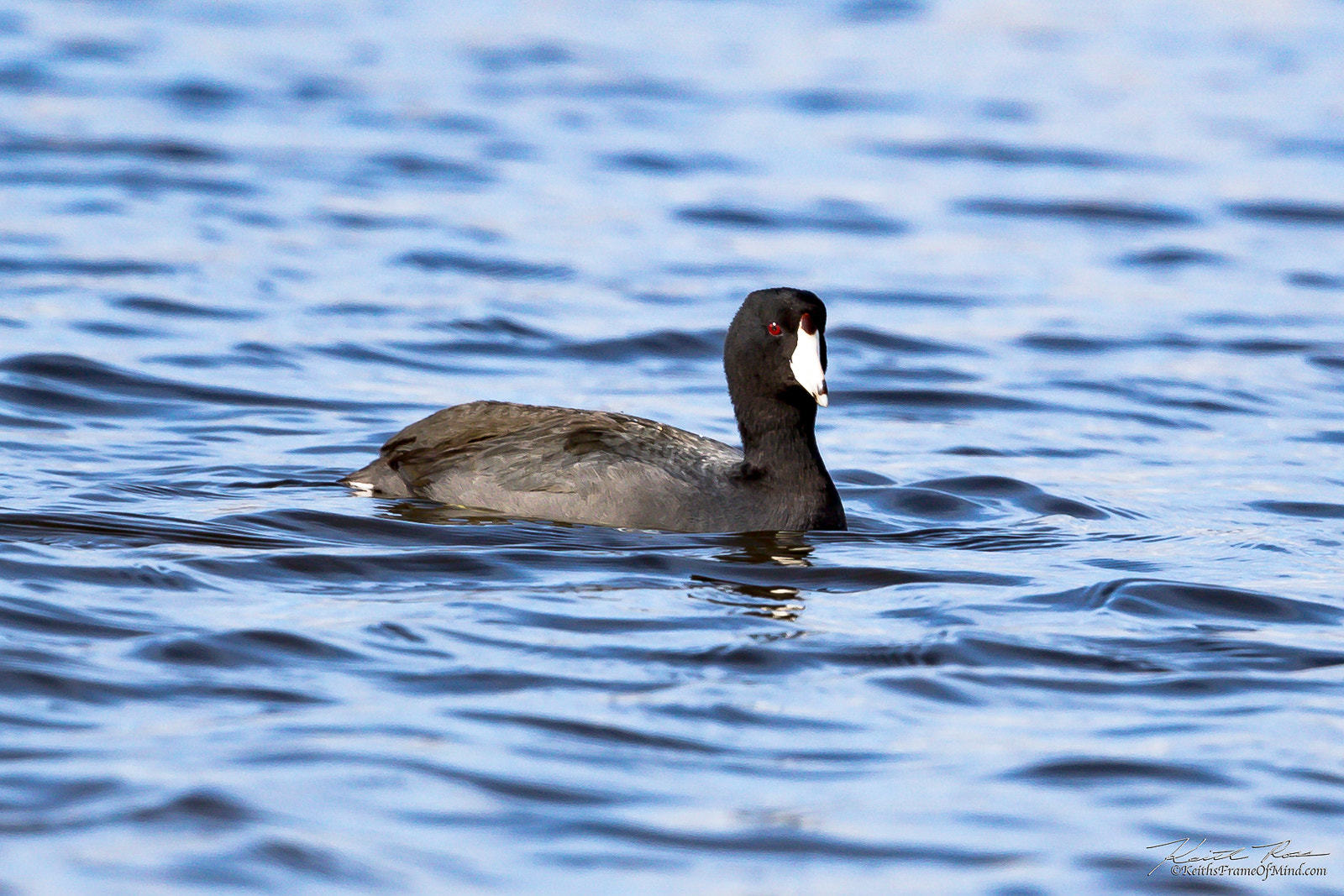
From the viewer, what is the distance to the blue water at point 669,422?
4.49 meters

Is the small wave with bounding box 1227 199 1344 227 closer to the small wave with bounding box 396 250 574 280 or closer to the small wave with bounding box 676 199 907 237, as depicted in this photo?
the small wave with bounding box 676 199 907 237

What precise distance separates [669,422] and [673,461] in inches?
90.4

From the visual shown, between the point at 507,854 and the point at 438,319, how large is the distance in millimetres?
7436

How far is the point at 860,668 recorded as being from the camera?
18.4 ft

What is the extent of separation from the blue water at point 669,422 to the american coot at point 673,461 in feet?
0.47

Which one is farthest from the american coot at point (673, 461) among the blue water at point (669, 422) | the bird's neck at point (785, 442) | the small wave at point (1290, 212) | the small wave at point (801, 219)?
the small wave at point (1290, 212)

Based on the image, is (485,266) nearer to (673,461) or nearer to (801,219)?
(801,219)

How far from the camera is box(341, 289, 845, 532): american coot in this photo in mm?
7094

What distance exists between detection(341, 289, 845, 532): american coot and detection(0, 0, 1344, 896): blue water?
14 centimetres

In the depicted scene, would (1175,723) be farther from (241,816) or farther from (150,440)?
(150,440)

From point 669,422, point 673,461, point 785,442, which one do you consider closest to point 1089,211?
point 669,422

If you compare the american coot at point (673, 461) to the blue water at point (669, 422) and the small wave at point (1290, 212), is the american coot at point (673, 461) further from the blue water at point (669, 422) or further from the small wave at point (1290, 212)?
the small wave at point (1290, 212)

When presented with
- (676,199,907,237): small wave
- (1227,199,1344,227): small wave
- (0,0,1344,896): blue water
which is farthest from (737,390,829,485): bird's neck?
(1227,199,1344,227): small wave

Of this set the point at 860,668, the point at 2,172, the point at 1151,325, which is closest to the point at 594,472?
the point at 860,668
